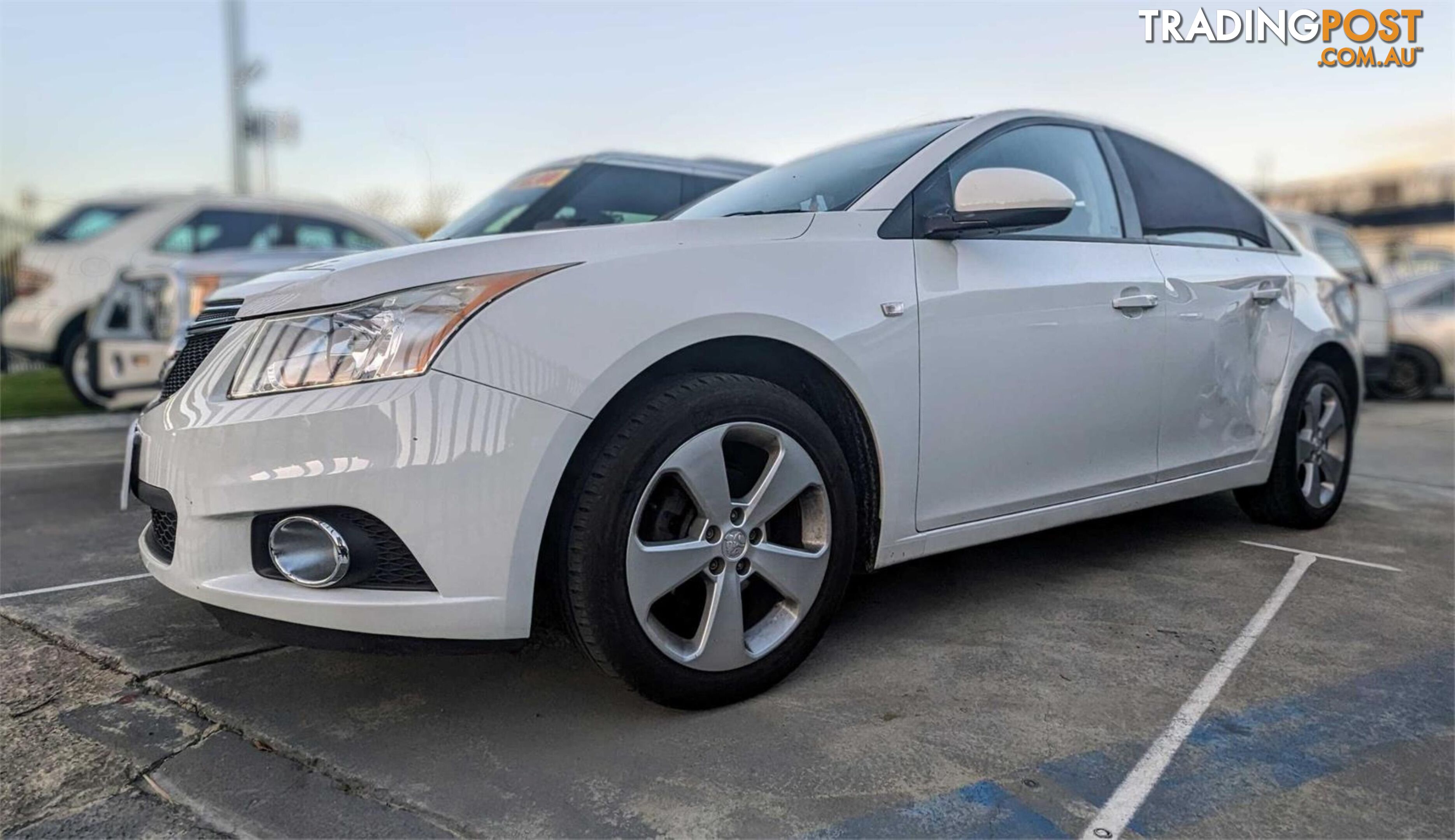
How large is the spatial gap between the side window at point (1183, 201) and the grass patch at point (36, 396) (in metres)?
8.00

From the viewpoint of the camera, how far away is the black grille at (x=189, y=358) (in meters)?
Answer: 2.22

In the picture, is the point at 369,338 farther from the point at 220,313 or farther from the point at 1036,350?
the point at 1036,350

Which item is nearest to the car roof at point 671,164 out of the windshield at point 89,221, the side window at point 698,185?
the side window at point 698,185

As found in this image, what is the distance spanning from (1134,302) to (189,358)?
2.64 meters

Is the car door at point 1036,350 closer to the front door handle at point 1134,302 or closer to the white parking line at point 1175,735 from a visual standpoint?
the front door handle at point 1134,302

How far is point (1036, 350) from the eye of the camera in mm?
2779

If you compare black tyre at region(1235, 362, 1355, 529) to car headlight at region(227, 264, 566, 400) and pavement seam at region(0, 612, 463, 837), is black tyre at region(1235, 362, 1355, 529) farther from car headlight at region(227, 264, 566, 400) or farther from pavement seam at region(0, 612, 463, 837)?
pavement seam at region(0, 612, 463, 837)

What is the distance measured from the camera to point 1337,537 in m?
3.93

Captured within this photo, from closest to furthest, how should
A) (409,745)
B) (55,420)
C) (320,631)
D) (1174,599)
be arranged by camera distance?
1. (320,631)
2. (409,745)
3. (1174,599)
4. (55,420)

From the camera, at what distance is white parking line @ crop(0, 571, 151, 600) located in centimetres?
311

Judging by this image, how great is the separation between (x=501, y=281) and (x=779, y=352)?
701 mm

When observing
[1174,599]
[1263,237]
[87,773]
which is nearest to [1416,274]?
[1263,237]

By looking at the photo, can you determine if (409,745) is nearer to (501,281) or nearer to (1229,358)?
(501,281)

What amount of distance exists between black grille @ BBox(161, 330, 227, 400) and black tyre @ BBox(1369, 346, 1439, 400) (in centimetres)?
1119
